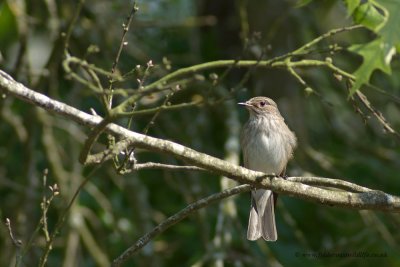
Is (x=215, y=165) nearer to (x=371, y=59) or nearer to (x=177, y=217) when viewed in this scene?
(x=177, y=217)

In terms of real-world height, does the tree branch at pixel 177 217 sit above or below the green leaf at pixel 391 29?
below

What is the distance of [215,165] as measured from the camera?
12.5 ft

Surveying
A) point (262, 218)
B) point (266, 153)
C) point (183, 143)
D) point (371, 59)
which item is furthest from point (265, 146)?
point (371, 59)

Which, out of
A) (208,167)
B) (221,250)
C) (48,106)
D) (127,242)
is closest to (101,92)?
(48,106)

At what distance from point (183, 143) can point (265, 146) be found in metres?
0.81

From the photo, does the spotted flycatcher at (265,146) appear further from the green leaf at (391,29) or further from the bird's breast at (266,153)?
the green leaf at (391,29)

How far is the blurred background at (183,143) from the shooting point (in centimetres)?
680

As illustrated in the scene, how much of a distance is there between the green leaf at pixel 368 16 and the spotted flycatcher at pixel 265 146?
3089mm

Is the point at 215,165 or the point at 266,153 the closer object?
the point at 215,165

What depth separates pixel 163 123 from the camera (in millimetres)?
7512

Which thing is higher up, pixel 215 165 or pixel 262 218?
pixel 262 218

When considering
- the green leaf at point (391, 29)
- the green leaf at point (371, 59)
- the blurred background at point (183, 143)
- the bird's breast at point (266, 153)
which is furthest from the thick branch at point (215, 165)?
the bird's breast at point (266, 153)

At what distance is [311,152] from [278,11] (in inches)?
59.2

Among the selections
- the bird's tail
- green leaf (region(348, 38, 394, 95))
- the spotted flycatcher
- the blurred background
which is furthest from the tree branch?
the spotted flycatcher
